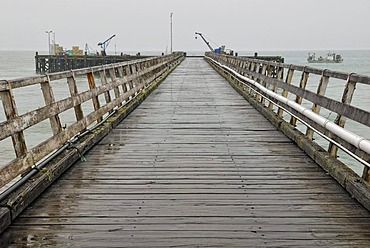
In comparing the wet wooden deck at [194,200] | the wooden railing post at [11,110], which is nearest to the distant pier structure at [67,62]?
the wet wooden deck at [194,200]

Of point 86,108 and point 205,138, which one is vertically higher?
point 205,138

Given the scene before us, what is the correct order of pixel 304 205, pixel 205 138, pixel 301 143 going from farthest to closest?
1. pixel 205 138
2. pixel 301 143
3. pixel 304 205

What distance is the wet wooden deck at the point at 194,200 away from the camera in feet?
11.4

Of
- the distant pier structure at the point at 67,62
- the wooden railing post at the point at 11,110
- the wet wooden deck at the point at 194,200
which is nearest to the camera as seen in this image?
the wet wooden deck at the point at 194,200

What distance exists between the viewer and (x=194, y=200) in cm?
427

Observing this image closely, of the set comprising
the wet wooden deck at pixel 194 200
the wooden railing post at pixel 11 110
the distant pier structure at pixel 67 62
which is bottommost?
the distant pier structure at pixel 67 62

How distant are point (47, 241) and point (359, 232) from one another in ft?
7.62

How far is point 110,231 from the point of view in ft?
11.8

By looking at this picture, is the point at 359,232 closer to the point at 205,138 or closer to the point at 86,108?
the point at 205,138

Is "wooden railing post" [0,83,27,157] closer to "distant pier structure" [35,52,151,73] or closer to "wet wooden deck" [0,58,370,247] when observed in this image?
"wet wooden deck" [0,58,370,247]

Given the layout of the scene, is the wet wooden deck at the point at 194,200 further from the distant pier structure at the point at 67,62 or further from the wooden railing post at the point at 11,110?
the distant pier structure at the point at 67,62

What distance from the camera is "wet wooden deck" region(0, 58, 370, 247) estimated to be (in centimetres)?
348

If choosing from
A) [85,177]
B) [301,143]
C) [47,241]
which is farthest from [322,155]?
[47,241]

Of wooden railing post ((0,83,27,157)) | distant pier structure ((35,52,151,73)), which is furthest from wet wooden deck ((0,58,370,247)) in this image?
distant pier structure ((35,52,151,73))
